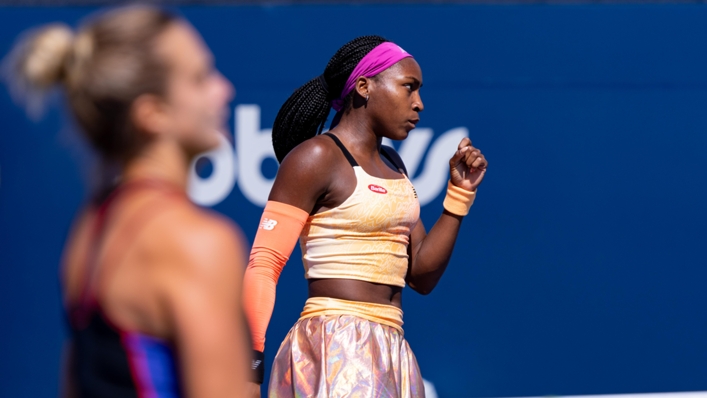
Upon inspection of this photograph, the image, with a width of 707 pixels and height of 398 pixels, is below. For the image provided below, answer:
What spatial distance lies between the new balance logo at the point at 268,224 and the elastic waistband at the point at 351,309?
23 cm

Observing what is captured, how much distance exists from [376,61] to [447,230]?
0.53 metres

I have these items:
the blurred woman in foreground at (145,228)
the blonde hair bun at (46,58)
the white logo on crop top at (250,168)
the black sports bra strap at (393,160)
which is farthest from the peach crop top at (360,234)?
the white logo on crop top at (250,168)

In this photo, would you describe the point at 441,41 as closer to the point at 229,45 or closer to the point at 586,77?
the point at 586,77

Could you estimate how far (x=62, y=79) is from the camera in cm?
112

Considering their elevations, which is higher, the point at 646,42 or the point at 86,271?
the point at 646,42

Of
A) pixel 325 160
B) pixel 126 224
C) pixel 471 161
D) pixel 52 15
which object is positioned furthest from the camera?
pixel 52 15

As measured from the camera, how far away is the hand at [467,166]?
2.52 m

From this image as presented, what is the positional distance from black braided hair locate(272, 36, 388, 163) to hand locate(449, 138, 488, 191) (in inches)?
14.1

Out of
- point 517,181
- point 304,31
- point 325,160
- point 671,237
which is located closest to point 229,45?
point 304,31

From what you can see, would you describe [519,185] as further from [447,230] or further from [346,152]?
[346,152]

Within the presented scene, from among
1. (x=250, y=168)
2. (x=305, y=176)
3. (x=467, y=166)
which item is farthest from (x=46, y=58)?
(x=250, y=168)

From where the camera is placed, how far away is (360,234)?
2252mm

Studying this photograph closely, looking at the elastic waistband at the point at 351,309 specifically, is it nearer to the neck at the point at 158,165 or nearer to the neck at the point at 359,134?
the neck at the point at 359,134

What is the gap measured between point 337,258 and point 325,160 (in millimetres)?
258
